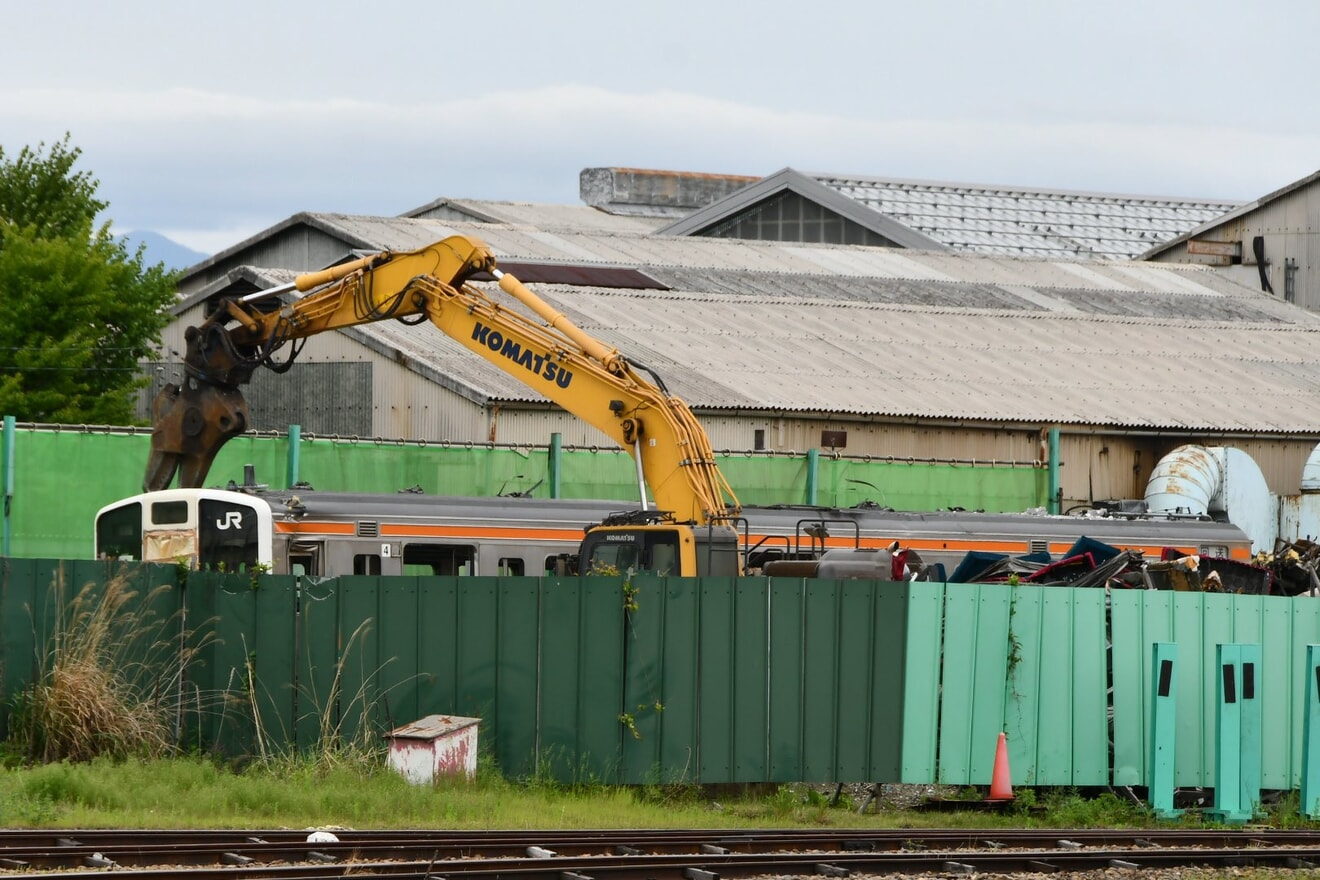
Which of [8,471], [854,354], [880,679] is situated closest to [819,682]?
[880,679]

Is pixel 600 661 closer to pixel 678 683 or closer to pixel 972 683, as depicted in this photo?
pixel 678 683

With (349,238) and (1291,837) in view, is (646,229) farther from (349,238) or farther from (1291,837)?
(1291,837)

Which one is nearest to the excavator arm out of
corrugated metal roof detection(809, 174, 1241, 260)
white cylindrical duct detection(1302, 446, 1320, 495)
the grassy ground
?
the grassy ground

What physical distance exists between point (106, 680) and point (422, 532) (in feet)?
24.3

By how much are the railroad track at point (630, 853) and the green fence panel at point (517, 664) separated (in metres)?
2.38

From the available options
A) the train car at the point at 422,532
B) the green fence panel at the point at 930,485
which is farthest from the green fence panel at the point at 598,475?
the green fence panel at the point at 930,485

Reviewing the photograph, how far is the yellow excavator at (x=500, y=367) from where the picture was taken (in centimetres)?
2225

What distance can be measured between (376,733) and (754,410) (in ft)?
61.3

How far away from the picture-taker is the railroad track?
42.5 feet

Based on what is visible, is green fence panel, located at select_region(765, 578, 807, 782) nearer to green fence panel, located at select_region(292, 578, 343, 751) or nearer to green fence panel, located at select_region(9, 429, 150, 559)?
green fence panel, located at select_region(292, 578, 343, 751)

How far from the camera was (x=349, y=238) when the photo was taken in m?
50.7

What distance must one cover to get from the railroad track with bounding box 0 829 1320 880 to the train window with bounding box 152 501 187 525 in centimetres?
967

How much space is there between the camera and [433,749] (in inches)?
671

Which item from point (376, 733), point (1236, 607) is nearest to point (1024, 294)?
point (1236, 607)
